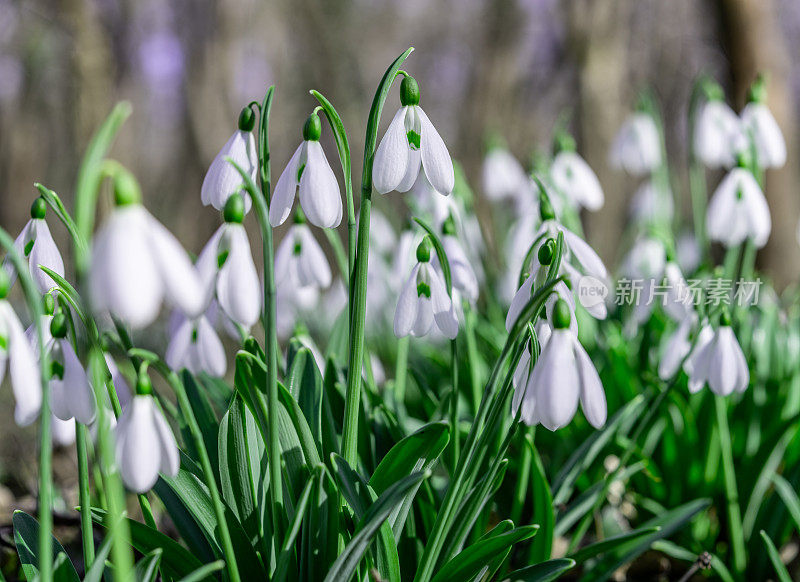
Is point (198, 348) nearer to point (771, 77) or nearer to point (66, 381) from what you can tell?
point (66, 381)

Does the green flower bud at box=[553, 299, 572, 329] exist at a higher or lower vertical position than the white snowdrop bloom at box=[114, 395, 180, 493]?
higher

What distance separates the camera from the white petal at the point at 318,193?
1.05 meters

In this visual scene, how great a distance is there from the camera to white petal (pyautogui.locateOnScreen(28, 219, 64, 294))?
1.08m

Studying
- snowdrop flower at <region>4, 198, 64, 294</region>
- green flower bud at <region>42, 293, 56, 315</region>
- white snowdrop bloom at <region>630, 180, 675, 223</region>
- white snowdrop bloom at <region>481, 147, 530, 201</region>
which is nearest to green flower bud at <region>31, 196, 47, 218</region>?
snowdrop flower at <region>4, 198, 64, 294</region>

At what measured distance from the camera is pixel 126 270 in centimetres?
67

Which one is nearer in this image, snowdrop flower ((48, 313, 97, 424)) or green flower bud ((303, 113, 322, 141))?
snowdrop flower ((48, 313, 97, 424))

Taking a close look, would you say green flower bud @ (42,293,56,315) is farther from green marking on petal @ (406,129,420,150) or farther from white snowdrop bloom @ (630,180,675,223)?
white snowdrop bloom @ (630,180,675,223)

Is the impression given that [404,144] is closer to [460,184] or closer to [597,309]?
[597,309]

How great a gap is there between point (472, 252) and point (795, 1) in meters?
10.3

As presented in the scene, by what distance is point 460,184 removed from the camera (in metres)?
2.56

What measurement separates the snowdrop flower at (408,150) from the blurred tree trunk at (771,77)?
3.33 meters

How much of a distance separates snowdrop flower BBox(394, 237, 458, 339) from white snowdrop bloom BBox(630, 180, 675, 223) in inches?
76.9

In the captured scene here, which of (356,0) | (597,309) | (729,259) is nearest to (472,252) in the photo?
(729,259)

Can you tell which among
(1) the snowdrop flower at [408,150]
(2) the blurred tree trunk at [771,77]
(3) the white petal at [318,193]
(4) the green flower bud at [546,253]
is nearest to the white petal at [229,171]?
(3) the white petal at [318,193]
